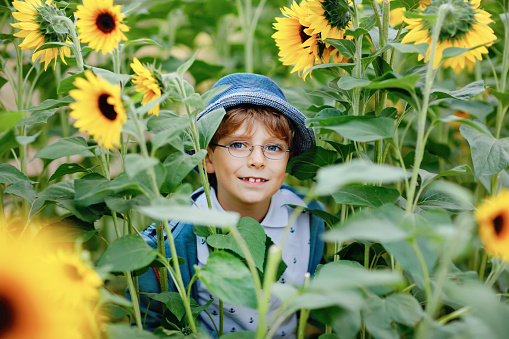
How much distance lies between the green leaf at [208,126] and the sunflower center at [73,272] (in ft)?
0.94

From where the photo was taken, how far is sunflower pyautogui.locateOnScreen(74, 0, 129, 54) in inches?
24.3

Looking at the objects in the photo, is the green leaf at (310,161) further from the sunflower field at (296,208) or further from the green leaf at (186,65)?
the green leaf at (186,65)

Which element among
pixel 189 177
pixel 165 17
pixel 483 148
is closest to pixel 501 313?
pixel 483 148

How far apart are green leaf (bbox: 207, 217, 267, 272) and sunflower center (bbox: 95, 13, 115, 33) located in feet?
1.08

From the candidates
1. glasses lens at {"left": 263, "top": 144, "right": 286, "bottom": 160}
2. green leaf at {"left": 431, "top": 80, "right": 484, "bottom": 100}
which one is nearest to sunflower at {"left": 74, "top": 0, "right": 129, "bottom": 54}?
glasses lens at {"left": 263, "top": 144, "right": 286, "bottom": 160}

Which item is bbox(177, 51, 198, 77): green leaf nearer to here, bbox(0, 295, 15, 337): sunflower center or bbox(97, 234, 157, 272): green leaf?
bbox(97, 234, 157, 272): green leaf

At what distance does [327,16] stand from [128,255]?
0.49 meters

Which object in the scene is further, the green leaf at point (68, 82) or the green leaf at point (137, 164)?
the green leaf at point (68, 82)

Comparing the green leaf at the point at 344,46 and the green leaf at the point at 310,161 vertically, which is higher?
the green leaf at the point at 344,46

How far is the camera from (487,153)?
2.18ft

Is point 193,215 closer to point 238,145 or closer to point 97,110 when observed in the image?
point 97,110

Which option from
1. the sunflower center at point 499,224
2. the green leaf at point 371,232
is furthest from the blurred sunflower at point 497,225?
the green leaf at point 371,232

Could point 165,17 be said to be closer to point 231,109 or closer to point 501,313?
point 231,109

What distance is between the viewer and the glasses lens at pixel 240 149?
850mm
